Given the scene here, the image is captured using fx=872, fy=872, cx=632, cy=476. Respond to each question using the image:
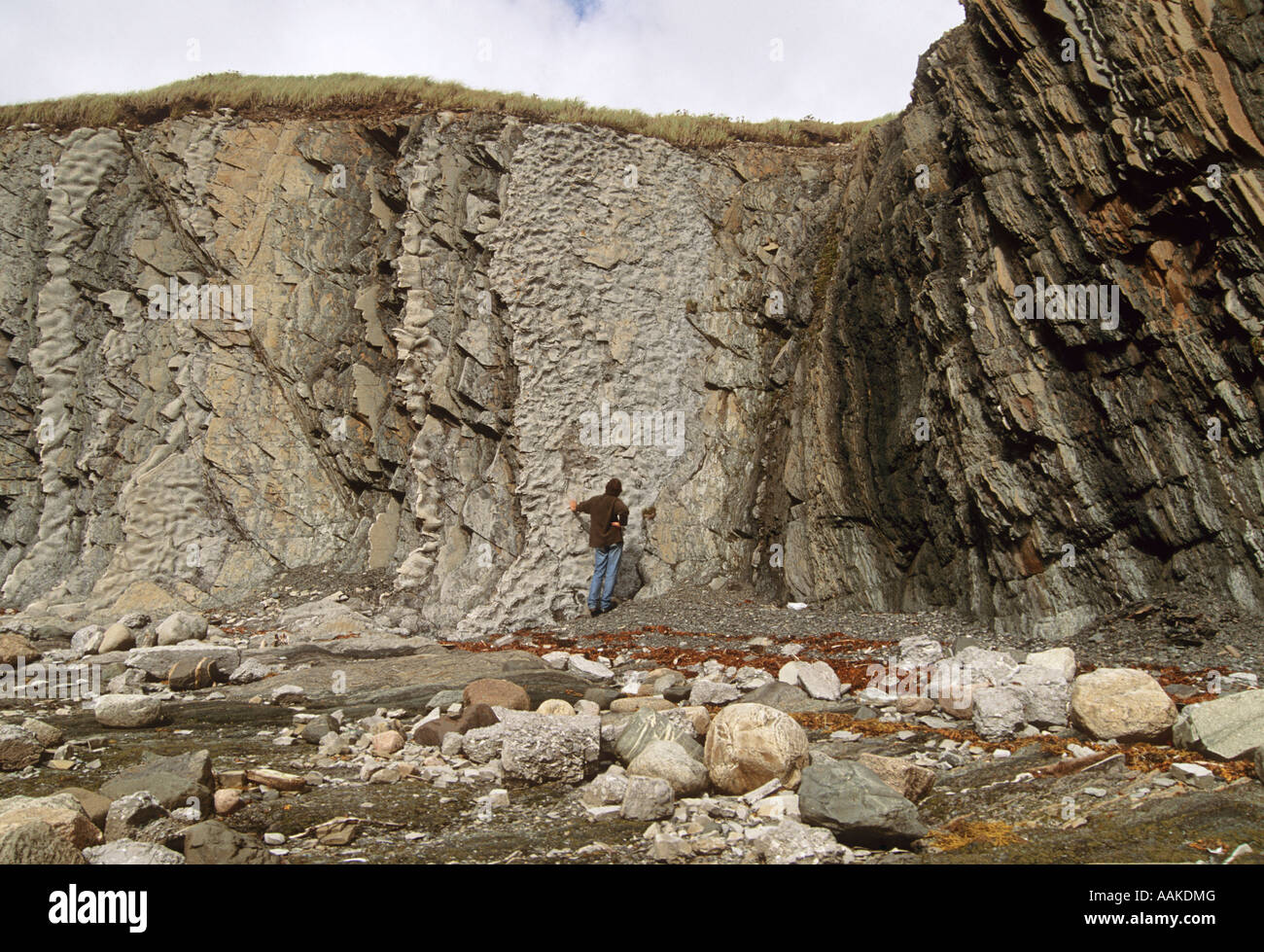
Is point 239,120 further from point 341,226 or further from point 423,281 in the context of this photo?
point 423,281

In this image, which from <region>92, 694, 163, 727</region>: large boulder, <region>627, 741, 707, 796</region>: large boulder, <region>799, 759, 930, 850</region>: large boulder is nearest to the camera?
<region>799, 759, 930, 850</region>: large boulder

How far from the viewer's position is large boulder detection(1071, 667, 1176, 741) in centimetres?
727

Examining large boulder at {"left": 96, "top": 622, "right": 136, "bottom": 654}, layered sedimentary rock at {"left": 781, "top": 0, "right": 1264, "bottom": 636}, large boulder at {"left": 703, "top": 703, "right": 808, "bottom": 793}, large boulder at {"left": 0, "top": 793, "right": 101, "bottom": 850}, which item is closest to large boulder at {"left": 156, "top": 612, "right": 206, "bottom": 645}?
large boulder at {"left": 96, "top": 622, "right": 136, "bottom": 654}

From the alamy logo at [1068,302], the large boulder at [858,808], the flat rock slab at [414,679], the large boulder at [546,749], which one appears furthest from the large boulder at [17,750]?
the alamy logo at [1068,302]

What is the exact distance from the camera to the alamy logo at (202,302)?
20.3m

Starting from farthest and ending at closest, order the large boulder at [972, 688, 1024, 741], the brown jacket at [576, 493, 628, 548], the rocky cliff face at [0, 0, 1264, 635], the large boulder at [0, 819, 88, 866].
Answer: the brown jacket at [576, 493, 628, 548]
the rocky cliff face at [0, 0, 1264, 635]
the large boulder at [972, 688, 1024, 741]
the large boulder at [0, 819, 88, 866]

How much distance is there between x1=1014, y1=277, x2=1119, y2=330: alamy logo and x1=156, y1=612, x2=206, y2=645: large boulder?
14.5 m

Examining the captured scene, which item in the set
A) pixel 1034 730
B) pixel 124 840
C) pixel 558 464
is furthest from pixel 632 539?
pixel 124 840

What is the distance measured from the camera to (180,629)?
15211mm

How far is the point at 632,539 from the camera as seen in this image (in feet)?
58.0

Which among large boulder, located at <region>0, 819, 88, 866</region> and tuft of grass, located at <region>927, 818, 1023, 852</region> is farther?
tuft of grass, located at <region>927, 818, 1023, 852</region>

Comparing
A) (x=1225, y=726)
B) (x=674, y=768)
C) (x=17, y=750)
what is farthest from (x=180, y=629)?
(x=1225, y=726)

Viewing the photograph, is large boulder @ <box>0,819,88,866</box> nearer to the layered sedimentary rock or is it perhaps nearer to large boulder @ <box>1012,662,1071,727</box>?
large boulder @ <box>1012,662,1071,727</box>

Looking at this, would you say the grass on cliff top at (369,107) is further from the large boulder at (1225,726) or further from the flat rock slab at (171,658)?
the large boulder at (1225,726)
